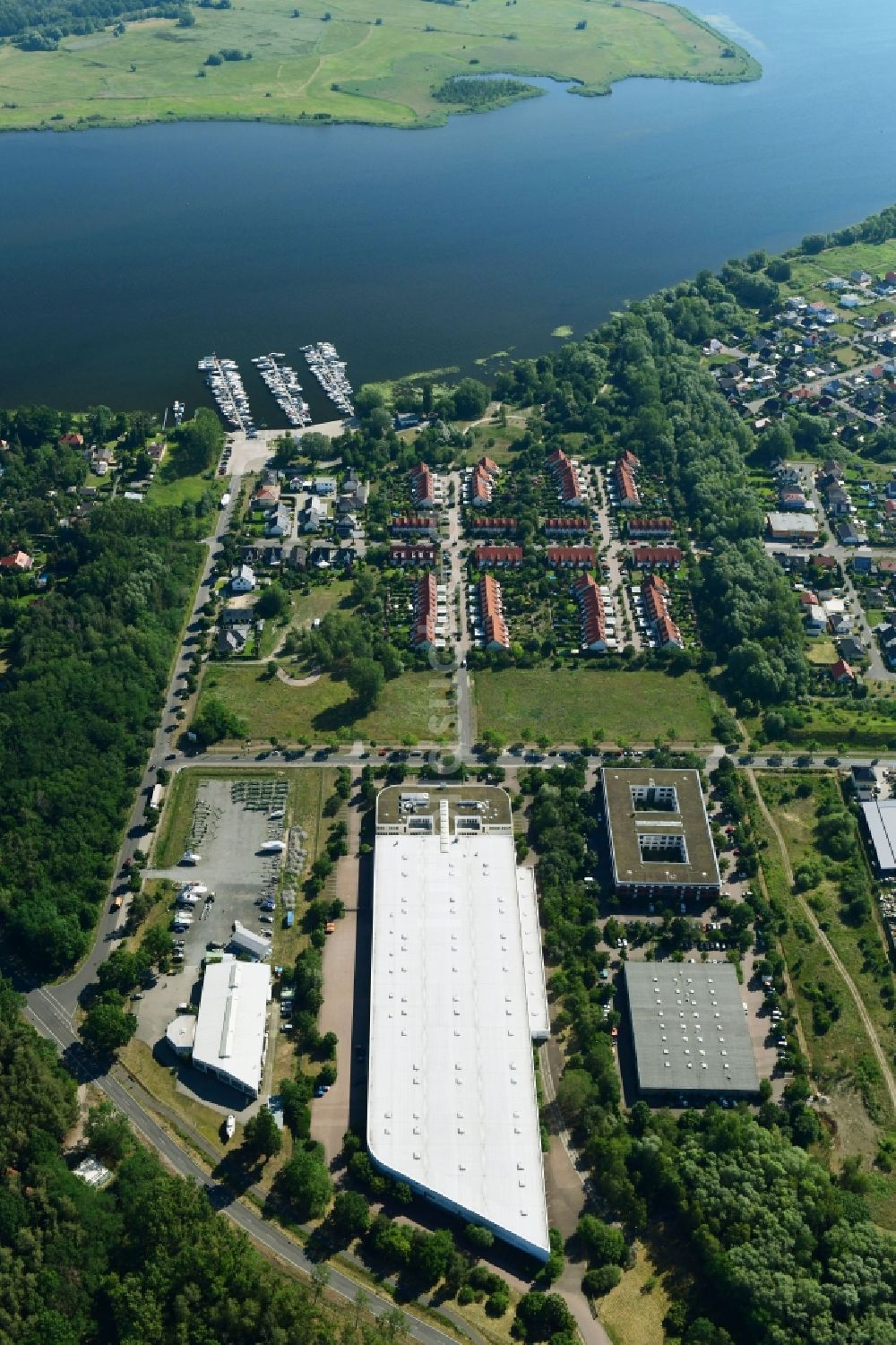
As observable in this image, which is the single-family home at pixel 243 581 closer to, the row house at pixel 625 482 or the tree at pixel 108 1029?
the row house at pixel 625 482

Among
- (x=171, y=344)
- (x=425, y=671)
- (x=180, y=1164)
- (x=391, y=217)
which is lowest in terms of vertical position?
(x=180, y=1164)

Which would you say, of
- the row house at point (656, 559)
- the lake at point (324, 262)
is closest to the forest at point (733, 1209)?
the row house at point (656, 559)

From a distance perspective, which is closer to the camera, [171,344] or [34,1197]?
[34,1197]

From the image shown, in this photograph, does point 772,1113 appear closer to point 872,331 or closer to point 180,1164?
point 180,1164

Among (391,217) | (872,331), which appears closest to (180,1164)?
(872,331)

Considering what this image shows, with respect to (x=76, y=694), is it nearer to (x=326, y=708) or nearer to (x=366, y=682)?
(x=326, y=708)

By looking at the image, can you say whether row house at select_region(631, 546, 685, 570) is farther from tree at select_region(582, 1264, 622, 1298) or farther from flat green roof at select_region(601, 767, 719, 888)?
tree at select_region(582, 1264, 622, 1298)
